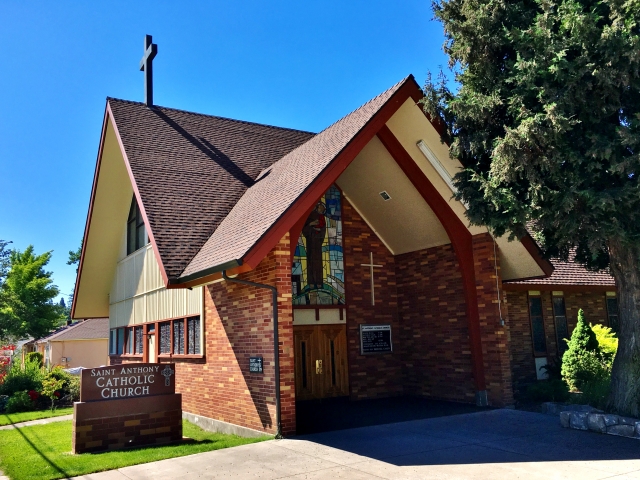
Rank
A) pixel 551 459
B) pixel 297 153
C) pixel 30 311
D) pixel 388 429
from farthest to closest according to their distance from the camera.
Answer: pixel 30 311, pixel 297 153, pixel 388 429, pixel 551 459

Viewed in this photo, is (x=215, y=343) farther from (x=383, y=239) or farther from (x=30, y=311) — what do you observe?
(x=30, y=311)

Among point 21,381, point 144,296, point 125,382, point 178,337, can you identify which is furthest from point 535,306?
point 21,381

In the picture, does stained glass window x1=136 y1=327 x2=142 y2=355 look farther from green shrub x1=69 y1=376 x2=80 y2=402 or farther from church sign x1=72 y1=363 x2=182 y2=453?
church sign x1=72 y1=363 x2=182 y2=453

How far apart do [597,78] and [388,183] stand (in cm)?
553

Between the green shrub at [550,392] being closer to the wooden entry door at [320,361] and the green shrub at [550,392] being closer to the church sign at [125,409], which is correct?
the wooden entry door at [320,361]

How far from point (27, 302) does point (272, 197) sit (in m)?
34.0

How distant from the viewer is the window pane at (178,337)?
14195mm

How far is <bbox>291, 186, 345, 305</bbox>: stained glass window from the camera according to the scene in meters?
14.1

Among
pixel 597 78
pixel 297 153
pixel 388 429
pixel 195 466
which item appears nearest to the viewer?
pixel 195 466

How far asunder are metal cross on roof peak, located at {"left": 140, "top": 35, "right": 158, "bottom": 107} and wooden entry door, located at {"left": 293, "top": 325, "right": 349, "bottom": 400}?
951 centimetres

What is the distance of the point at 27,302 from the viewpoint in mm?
38781

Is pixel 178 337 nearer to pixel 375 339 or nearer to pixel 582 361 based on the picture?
pixel 375 339

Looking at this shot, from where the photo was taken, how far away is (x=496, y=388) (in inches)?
474

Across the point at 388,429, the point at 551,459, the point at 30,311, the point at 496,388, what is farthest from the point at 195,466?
the point at 30,311
